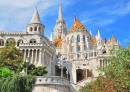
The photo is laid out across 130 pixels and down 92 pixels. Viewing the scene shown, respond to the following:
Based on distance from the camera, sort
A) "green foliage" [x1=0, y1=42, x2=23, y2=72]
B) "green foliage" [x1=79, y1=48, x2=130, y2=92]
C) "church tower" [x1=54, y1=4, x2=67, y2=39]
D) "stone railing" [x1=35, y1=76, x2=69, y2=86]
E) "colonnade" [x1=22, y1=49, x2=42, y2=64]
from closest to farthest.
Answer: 1. "green foliage" [x1=79, y1=48, x2=130, y2=92]
2. "stone railing" [x1=35, y1=76, x2=69, y2=86]
3. "green foliage" [x1=0, y1=42, x2=23, y2=72]
4. "colonnade" [x1=22, y1=49, x2=42, y2=64]
5. "church tower" [x1=54, y1=4, x2=67, y2=39]

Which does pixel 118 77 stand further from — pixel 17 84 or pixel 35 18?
pixel 35 18

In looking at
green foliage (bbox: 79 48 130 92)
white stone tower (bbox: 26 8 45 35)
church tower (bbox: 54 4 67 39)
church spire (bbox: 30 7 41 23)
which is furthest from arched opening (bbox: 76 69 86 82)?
church tower (bbox: 54 4 67 39)

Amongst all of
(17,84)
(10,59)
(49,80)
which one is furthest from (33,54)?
(17,84)

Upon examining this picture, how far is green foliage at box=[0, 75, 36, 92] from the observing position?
17.6 metres

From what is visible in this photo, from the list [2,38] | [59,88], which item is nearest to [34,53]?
[2,38]

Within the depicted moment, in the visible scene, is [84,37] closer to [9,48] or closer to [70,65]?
[70,65]

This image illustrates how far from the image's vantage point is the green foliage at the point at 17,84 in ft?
57.9

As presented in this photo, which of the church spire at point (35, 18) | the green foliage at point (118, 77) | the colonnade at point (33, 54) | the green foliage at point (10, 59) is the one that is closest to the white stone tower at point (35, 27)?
the church spire at point (35, 18)

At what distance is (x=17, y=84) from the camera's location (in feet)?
58.2

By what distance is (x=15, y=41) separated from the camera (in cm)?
4422

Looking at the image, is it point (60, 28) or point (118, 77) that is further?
point (60, 28)

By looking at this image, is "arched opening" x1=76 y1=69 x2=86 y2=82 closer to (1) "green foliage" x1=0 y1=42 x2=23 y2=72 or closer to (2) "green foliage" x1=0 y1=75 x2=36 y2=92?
(1) "green foliage" x1=0 y1=42 x2=23 y2=72

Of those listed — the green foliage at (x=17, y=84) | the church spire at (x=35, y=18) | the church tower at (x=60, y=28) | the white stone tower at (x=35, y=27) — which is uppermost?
the church tower at (x=60, y=28)

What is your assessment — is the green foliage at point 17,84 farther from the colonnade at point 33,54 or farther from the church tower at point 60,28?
the church tower at point 60,28
